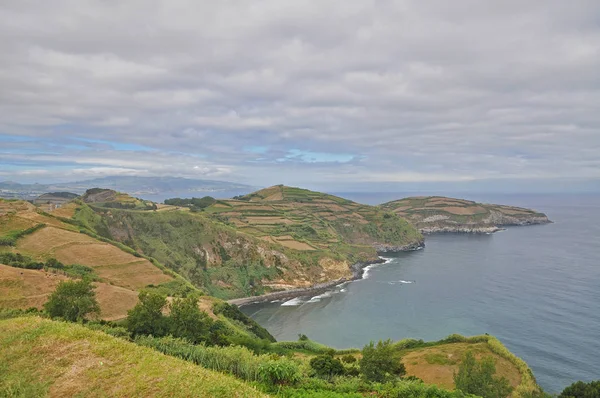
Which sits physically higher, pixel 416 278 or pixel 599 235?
pixel 599 235

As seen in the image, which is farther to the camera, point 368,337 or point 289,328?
point 289,328

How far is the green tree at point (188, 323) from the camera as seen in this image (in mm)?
36438

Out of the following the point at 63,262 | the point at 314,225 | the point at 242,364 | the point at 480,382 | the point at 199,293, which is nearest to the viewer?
the point at 242,364

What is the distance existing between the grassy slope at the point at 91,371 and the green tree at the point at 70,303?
68.7 ft

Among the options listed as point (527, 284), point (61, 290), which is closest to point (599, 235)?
point (527, 284)

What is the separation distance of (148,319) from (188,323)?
13.5 feet

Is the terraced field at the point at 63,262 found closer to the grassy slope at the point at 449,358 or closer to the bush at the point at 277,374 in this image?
the grassy slope at the point at 449,358

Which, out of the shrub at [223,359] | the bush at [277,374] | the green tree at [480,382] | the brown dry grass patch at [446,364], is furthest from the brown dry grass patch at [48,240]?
the green tree at [480,382]

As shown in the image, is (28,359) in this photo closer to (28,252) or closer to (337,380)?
(337,380)

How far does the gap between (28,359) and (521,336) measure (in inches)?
3159

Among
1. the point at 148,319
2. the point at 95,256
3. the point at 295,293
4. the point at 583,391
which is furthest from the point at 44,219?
the point at 583,391

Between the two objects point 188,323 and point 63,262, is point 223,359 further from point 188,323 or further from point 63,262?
point 63,262

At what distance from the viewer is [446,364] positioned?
43.2 m

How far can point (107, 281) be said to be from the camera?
65750mm
